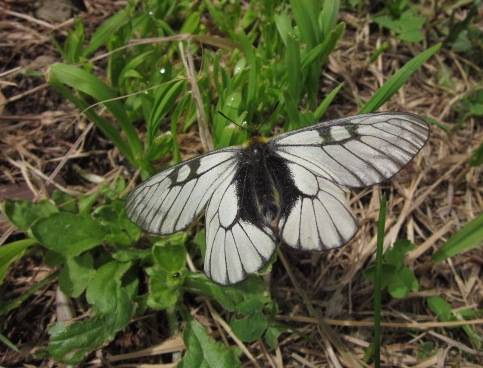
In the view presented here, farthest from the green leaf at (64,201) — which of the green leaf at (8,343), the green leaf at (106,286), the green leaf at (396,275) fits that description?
the green leaf at (396,275)

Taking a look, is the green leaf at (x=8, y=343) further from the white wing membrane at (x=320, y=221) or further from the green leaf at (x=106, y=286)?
the white wing membrane at (x=320, y=221)

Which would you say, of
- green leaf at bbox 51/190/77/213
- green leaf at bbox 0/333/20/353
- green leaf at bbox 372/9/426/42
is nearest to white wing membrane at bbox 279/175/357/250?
green leaf at bbox 51/190/77/213

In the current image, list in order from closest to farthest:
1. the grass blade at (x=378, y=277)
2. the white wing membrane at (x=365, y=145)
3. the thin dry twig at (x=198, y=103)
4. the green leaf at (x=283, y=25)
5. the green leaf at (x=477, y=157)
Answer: the grass blade at (x=378, y=277)
the white wing membrane at (x=365, y=145)
the thin dry twig at (x=198, y=103)
the green leaf at (x=477, y=157)
the green leaf at (x=283, y=25)

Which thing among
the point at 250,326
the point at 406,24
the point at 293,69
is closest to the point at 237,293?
the point at 250,326

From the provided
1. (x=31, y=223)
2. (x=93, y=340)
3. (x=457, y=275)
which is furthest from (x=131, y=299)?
(x=457, y=275)

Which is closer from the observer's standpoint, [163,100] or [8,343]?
[8,343]

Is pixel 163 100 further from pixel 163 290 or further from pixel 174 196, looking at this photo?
pixel 163 290
